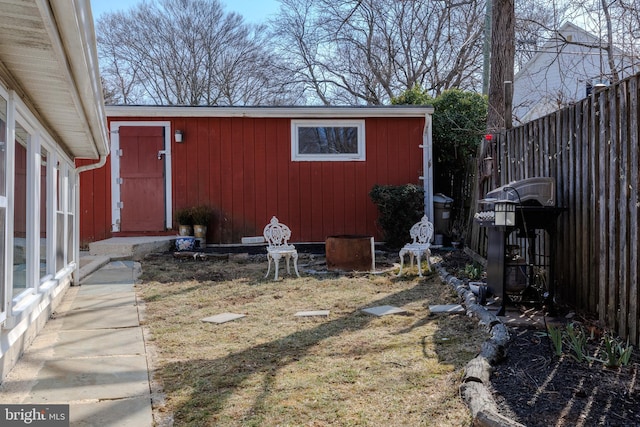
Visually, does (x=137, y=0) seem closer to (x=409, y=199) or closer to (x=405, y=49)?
(x=405, y=49)

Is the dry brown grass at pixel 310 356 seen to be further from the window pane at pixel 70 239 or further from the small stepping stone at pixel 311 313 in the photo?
the window pane at pixel 70 239

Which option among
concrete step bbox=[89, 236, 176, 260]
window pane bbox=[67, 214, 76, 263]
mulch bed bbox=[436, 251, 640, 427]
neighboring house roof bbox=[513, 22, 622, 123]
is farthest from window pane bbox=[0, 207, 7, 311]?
concrete step bbox=[89, 236, 176, 260]

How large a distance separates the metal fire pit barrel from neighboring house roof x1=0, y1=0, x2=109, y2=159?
3508 millimetres

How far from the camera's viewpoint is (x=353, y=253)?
6.44 meters

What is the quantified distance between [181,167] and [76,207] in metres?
3.08

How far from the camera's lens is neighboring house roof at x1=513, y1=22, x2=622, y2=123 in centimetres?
758

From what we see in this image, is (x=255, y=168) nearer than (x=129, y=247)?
No

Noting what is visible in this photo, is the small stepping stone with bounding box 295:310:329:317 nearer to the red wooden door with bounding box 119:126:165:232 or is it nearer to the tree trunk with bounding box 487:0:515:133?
the tree trunk with bounding box 487:0:515:133

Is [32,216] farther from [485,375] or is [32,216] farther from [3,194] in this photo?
[485,375]

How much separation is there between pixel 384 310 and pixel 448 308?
0.55 metres

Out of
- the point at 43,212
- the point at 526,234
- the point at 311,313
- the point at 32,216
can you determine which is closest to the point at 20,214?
the point at 32,216

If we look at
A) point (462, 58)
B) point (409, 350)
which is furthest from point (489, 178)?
point (462, 58)

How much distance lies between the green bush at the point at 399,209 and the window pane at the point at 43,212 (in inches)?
204

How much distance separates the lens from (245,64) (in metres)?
20.0
